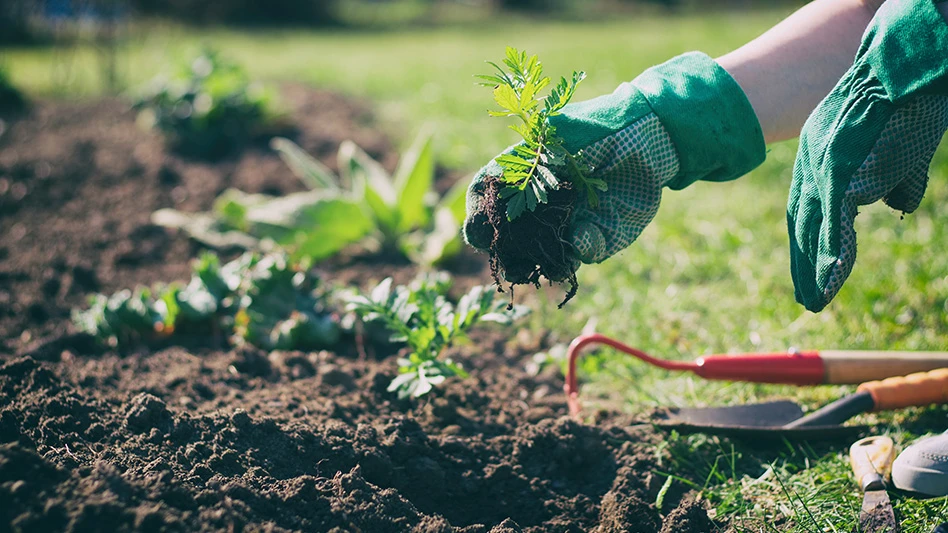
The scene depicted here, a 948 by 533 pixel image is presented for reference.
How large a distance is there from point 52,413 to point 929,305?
2.96 metres

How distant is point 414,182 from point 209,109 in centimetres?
195

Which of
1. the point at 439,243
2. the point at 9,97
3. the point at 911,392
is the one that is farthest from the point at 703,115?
the point at 9,97

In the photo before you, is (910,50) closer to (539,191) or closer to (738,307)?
(539,191)

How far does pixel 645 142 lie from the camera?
1.84 metres

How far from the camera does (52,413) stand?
6.86 ft

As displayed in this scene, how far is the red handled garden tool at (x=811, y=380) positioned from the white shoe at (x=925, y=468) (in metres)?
0.28

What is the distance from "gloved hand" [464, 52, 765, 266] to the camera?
1827 mm

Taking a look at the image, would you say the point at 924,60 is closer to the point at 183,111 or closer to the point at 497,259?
the point at 497,259

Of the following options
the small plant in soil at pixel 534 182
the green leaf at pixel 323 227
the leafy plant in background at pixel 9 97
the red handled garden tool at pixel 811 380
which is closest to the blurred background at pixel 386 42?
the leafy plant in background at pixel 9 97

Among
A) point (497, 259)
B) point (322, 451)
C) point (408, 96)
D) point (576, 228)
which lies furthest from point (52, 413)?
point (408, 96)

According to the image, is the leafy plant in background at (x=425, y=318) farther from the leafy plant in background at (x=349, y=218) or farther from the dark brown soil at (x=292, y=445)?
the leafy plant in background at (x=349, y=218)

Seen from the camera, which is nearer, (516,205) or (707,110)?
(516,205)

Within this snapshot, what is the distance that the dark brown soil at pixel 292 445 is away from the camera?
67.2 inches

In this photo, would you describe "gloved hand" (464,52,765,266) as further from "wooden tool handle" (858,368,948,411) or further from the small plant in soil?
"wooden tool handle" (858,368,948,411)
